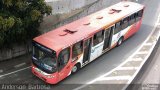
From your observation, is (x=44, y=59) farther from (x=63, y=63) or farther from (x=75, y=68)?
(x=75, y=68)

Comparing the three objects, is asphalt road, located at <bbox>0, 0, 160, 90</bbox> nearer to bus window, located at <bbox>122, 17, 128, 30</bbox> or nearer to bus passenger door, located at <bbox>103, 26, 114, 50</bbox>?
bus passenger door, located at <bbox>103, 26, 114, 50</bbox>

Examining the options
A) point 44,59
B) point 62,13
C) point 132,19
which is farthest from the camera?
point 62,13

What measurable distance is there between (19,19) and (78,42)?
4297 millimetres

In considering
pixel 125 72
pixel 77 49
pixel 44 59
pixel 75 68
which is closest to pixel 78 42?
pixel 77 49

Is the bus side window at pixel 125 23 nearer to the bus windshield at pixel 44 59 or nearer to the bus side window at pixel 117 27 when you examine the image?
the bus side window at pixel 117 27

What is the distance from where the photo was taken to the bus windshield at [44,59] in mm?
17703

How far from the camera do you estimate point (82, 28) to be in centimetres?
2028

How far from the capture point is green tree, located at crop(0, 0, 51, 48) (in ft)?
59.6

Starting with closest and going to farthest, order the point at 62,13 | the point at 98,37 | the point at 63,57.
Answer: the point at 63,57
the point at 98,37
the point at 62,13

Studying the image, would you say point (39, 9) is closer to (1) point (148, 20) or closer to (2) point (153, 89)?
(2) point (153, 89)

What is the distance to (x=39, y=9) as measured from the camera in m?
20.4

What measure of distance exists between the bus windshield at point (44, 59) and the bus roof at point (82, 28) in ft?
1.21

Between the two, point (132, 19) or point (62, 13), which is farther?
point (62, 13)

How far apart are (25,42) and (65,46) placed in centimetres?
475
